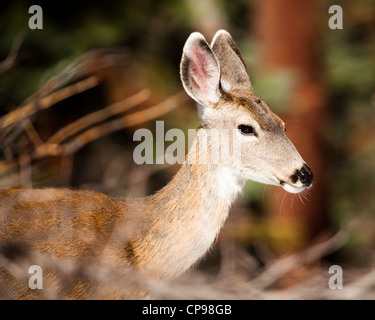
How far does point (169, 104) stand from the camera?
173 inches

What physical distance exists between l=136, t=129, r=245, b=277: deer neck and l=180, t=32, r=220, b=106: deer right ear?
0.25m

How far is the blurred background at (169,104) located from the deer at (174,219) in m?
0.88

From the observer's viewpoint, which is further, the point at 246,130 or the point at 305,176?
the point at 246,130

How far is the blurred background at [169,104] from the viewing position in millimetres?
3992

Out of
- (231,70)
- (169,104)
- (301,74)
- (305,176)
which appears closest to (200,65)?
(231,70)

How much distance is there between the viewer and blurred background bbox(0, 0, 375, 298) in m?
3.99

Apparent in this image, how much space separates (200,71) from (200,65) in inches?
1.0

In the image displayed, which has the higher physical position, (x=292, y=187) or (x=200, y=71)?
(x=200, y=71)

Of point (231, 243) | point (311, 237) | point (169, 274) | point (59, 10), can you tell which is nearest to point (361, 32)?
point (311, 237)

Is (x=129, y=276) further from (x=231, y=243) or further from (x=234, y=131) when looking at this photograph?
(x=231, y=243)

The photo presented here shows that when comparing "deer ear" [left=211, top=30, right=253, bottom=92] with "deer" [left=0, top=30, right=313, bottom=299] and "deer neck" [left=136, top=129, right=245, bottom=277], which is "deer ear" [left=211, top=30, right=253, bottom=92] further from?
"deer neck" [left=136, top=129, right=245, bottom=277]

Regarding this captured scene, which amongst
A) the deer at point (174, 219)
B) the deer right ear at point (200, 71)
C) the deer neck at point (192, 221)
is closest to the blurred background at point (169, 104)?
the deer at point (174, 219)

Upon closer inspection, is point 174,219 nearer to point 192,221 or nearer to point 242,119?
point 192,221

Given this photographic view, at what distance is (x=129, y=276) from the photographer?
8.54ft
